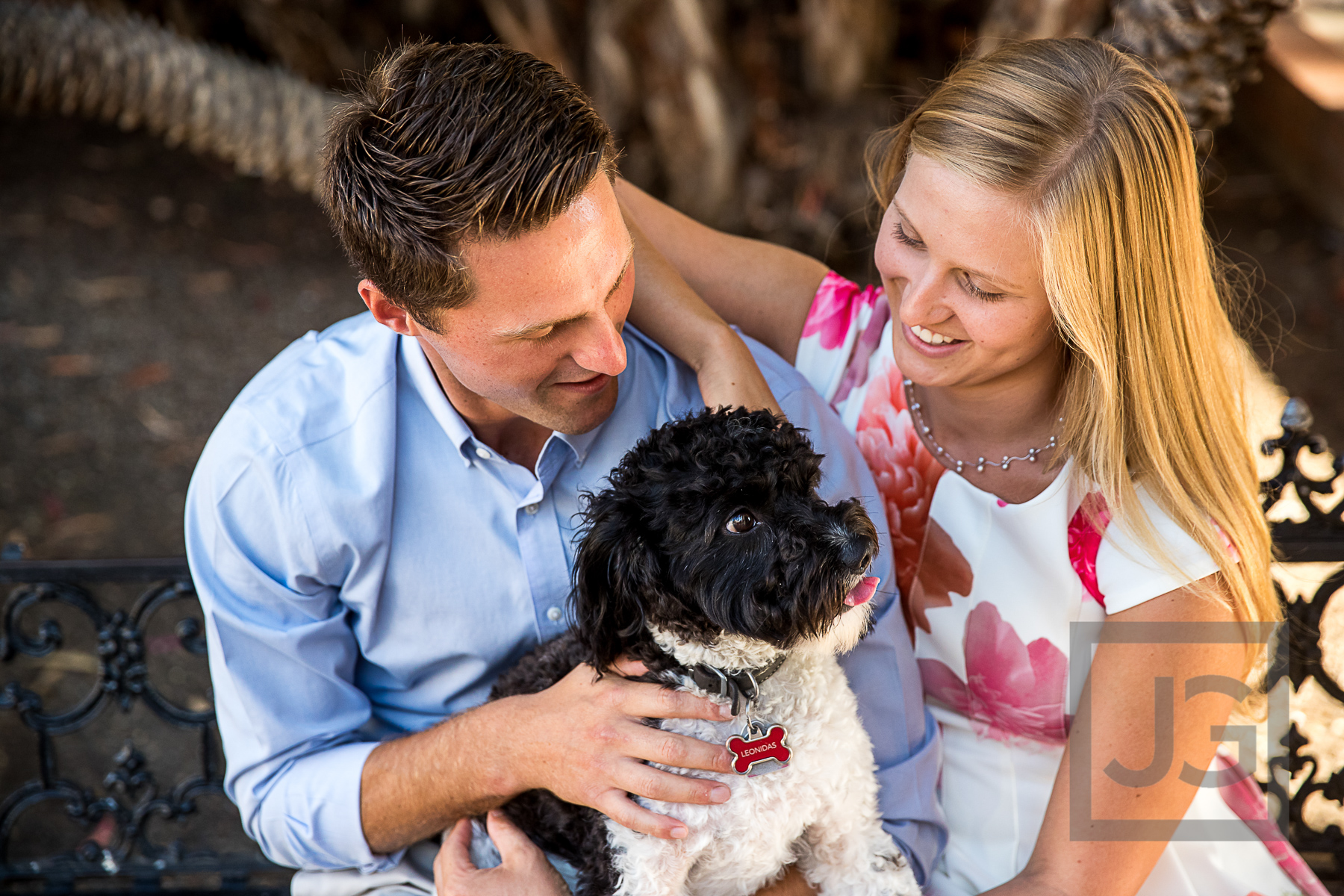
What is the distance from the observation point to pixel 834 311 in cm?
282

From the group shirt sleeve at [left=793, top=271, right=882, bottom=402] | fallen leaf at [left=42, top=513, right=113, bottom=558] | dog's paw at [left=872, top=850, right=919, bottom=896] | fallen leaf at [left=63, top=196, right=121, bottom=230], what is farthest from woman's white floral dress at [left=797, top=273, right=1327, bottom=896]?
fallen leaf at [left=63, top=196, right=121, bottom=230]

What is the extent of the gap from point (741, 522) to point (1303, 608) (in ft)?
6.30

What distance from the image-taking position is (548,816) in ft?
7.31

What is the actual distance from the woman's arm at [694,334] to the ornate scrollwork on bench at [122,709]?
1.61m

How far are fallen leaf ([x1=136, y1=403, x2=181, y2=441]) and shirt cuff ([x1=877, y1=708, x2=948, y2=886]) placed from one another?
4499 millimetres

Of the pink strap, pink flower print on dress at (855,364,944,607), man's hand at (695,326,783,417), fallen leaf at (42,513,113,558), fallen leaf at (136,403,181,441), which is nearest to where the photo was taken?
man's hand at (695,326,783,417)

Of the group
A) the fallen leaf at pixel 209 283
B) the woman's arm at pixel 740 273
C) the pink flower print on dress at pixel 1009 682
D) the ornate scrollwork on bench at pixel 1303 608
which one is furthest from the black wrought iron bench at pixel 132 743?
the fallen leaf at pixel 209 283

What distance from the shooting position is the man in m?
1.97

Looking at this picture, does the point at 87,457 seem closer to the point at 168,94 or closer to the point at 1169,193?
the point at 168,94

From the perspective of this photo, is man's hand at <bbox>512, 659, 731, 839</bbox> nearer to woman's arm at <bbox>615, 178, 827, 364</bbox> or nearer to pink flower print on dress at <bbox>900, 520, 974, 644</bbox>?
pink flower print on dress at <bbox>900, 520, 974, 644</bbox>

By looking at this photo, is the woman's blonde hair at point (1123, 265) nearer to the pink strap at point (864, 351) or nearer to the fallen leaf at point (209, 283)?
the pink strap at point (864, 351)

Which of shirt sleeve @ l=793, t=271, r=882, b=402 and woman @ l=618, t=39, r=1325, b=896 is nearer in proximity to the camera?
woman @ l=618, t=39, r=1325, b=896

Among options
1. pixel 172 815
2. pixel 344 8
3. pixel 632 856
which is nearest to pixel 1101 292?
pixel 632 856

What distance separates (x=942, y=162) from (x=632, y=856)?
1.56m
